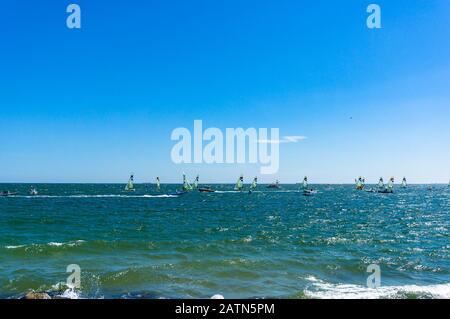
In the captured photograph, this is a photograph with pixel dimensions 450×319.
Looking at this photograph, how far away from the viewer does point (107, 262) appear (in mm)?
27281

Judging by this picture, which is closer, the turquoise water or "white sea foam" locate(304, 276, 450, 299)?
"white sea foam" locate(304, 276, 450, 299)

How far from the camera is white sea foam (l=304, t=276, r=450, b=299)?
19328 millimetres

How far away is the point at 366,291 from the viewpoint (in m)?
20.3

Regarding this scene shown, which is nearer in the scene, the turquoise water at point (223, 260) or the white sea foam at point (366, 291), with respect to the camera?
the white sea foam at point (366, 291)

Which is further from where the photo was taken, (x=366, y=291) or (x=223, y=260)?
(x=223, y=260)

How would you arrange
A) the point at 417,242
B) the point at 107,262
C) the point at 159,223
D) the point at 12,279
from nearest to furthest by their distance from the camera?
1. the point at 12,279
2. the point at 107,262
3. the point at 417,242
4. the point at 159,223

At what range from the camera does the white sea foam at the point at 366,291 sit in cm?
1933
